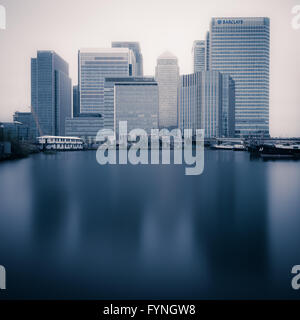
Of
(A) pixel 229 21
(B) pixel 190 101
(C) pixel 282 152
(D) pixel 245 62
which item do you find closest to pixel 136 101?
(B) pixel 190 101

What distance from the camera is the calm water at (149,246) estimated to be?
800 centimetres

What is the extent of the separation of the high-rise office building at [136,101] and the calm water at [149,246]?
14392 centimetres

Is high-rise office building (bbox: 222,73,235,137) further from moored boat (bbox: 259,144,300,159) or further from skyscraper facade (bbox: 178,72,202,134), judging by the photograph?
moored boat (bbox: 259,144,300,159)

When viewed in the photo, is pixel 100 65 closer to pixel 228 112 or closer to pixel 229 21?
pixel 229 21

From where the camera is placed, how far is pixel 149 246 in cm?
1103

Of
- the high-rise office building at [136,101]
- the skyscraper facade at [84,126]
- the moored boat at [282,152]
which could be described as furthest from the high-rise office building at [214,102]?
the moored boat at [282,152]

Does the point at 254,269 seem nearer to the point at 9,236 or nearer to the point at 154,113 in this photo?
the point at 9,236

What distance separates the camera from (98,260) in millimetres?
9586

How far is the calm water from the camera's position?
8.00 metres

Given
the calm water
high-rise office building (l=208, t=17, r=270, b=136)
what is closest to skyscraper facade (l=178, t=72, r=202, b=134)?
high-rise office building (l=208, t=17, r=270, b=136)

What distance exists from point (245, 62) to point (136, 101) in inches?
2374

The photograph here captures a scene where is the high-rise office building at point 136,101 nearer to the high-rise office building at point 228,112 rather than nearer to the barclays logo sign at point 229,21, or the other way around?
the high-rise office building at point 228,112
